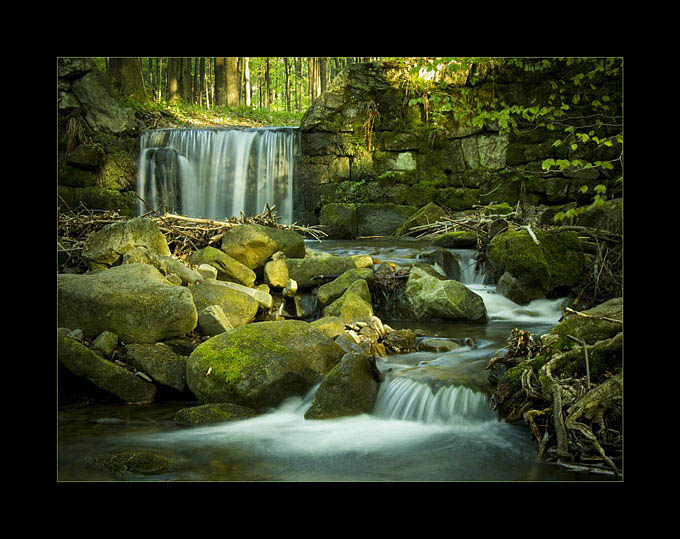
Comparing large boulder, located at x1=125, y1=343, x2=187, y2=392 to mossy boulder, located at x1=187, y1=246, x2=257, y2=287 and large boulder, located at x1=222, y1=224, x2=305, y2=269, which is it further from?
large boulder, located at x1=222, y1=224, x2=305, y2=269

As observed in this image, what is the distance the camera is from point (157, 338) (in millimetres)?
5582

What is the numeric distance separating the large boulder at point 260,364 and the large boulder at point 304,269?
290 centimetres

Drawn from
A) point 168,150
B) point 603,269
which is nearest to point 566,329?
point 603,269

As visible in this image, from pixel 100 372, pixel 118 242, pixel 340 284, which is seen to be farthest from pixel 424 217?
pixel 100 372

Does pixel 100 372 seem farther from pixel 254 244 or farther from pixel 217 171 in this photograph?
pixel 217 171

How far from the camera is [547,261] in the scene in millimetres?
7547

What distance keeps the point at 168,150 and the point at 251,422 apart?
12116 millimetres

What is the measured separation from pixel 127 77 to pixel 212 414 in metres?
17.2

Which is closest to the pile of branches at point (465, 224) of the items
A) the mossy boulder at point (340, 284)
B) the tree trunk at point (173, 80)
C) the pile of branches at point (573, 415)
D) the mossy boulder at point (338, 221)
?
the mossy boulder at point (338, 221)

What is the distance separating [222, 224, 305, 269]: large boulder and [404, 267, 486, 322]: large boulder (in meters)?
2.25

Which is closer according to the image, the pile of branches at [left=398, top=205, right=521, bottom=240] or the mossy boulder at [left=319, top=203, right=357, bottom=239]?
the pile of branches at [left=398, top=205, right=521, bottom=240]

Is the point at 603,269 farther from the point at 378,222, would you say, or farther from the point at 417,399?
the point at 378,222

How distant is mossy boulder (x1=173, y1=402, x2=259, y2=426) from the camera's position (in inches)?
170

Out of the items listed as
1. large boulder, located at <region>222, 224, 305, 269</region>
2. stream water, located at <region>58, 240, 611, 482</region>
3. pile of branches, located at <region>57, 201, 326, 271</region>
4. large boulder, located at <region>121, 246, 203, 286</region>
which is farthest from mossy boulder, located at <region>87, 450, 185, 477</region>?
pile of branches, located at <region>57, 201, 326, 271</region>
